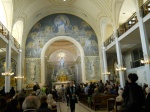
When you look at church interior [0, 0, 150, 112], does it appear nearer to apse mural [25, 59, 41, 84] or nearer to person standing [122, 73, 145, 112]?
apse mural [25, 59, 41, 84]

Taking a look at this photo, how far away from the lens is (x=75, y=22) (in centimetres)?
2138

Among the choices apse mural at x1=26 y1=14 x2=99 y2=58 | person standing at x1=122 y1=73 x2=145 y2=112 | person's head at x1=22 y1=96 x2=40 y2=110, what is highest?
apse mural at x1=26 y1=14 x2=99 y2=58

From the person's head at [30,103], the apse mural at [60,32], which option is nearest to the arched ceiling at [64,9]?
the apse mural at [60,32]

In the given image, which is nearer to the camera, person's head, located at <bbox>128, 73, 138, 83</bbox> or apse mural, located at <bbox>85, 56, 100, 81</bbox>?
person's head, located at <bbox>128, 73, 138, 83</bbox>

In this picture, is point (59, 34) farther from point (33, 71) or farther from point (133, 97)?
point (133, 97)

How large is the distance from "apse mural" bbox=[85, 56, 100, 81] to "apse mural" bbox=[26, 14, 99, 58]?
2.17ft

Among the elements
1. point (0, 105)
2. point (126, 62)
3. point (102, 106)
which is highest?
point (126, 62)

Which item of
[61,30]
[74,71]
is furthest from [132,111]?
[74,71]

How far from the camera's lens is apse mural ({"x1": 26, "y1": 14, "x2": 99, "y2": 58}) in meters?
20.2

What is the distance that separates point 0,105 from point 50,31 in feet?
58.9

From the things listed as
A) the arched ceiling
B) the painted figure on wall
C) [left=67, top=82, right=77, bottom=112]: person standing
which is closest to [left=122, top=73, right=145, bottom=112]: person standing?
[left=67, top=82, right=77, bottom=112]: person standing

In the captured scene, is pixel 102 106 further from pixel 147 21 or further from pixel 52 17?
pixel 52 17

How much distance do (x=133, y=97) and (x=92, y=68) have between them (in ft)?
56.3

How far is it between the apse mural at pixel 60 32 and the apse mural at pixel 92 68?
66cm
